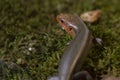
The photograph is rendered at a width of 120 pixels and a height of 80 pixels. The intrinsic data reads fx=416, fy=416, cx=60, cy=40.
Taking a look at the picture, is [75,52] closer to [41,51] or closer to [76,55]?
[76,55]

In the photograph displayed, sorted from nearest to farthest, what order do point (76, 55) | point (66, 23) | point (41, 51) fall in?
point (76, 55) → point (41, 51) → point (66, 23)

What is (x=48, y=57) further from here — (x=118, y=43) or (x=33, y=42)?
(x=118, y=43)

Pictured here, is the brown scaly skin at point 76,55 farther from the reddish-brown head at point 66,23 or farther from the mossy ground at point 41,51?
the mossy ground at point 41,51

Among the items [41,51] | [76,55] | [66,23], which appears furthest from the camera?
[66,23]

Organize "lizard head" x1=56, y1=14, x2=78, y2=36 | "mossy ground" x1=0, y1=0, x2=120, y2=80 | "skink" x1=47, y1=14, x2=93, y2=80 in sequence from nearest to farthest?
"skink" x1=47, y1=14, x2=93, y2=80 < "mossy ground" x1=0, y1=0, x2=120, y2=80 < "lizard head" x1=56, y1=14, x2=78, y2=36

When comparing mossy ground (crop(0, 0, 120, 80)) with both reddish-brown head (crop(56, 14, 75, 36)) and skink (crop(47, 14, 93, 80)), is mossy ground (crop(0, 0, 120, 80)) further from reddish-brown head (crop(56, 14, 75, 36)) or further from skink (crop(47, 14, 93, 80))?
skink (crop(47, 14, 93, 80))

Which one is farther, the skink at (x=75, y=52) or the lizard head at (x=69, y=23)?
the lizard head at (x=69, y=23)

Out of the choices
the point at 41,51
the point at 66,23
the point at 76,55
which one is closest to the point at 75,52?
the point at 76,55

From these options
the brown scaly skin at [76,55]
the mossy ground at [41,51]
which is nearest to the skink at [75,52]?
the brown scaly skin at [76,55]

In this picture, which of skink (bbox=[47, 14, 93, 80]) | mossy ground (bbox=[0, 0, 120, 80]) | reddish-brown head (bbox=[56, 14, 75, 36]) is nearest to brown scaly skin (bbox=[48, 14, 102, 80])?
skink (bbox=[47, 14, 93, 80])

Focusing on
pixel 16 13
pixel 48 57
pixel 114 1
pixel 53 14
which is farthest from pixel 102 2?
pixel 48 57

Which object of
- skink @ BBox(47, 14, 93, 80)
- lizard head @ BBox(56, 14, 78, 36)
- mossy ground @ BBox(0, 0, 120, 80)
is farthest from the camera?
lizard head @ BBox(56, 14, 78, 36)
